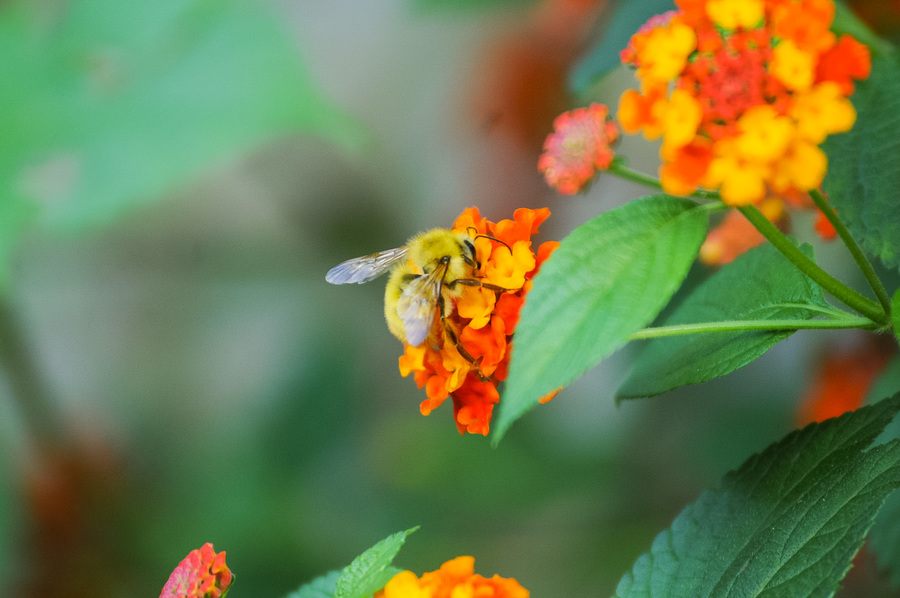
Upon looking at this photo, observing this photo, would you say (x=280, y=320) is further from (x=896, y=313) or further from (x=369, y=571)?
(x=896, y=313)

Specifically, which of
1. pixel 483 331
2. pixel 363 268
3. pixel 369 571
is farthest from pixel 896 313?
pixel 363 268

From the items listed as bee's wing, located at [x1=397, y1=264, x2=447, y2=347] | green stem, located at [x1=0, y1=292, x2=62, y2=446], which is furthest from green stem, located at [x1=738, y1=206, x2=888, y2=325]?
green stem, located at [x1=0, y1=292, x2=62, y2=446]

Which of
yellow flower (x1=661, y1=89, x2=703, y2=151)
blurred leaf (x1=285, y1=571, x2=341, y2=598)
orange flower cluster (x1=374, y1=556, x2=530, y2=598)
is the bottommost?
orange flower cluster (x1=374, y1=556, x2=530, y2=598)

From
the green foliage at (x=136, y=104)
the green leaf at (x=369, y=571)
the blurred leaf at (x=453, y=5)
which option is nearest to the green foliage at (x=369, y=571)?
the green leaf at (x=369, y=571)

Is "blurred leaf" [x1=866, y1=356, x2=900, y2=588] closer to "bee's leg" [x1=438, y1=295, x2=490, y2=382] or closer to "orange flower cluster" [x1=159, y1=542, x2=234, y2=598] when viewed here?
"bee's leg" [x1=438, y1=295, x2=490, y2=382]

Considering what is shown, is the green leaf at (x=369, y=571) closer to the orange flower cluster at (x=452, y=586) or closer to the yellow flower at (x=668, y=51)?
the orange flower cluster at (x=452, y=586)

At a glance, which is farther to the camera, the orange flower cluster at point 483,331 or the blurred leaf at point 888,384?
the blurred leaf at point 888,384

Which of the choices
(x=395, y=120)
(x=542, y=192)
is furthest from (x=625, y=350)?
(x=395, y=120)
